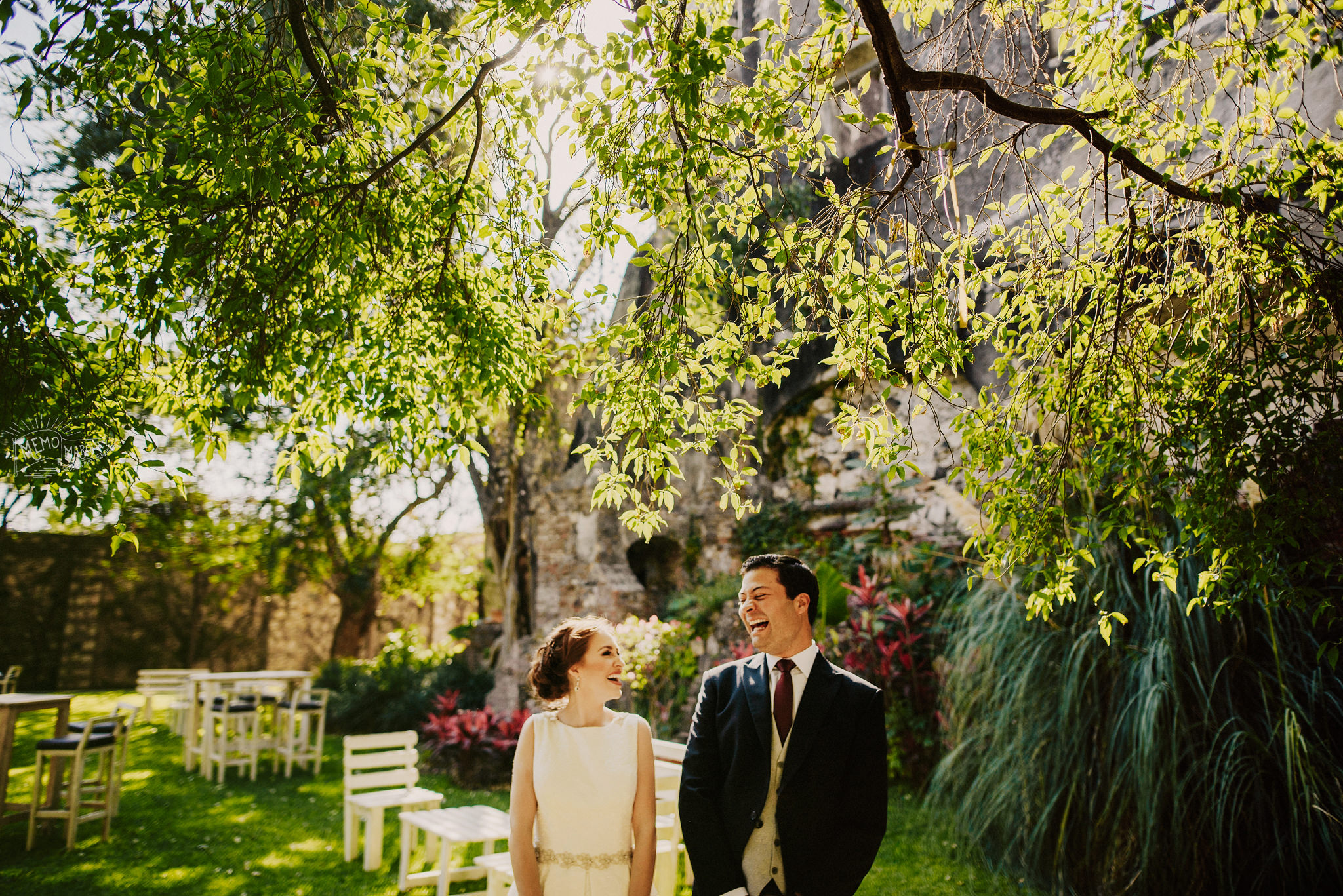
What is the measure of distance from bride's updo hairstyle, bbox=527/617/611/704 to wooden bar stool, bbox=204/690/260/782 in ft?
23.9

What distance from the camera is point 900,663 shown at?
6.70 meters

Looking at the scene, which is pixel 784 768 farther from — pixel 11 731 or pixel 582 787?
pixel 11 731

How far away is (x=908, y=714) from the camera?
654cm

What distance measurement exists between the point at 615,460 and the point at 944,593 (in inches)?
190

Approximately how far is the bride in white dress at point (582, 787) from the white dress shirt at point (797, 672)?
0.47 metres

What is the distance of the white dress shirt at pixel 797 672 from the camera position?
102 inches

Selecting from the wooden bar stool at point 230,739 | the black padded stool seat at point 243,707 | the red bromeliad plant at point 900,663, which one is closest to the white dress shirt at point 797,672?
the red bromeliad plant at point 900,663

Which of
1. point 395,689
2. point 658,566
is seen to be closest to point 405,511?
point 395,689

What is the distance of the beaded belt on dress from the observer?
2.66 m

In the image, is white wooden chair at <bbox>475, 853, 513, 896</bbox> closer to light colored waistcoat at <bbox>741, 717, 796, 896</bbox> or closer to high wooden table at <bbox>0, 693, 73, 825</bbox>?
light colored waistcoat at <bbox>741, 717, 796, 896</bbox>

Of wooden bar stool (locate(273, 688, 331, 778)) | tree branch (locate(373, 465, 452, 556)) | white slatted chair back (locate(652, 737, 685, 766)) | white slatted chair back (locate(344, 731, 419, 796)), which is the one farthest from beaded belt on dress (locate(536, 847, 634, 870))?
tree branch (locate(373, 465, 452, 556))

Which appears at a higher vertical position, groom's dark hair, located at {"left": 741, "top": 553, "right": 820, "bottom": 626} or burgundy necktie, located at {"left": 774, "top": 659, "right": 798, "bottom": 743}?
groom's dark hair, located at {"left": 741, "top": 553, "right": 820, "bottom": 626}

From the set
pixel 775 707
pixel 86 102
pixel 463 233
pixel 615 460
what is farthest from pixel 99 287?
pixel 775 707

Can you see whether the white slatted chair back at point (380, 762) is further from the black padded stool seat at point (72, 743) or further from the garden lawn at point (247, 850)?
the black padded stool seat at point (72, 743)
